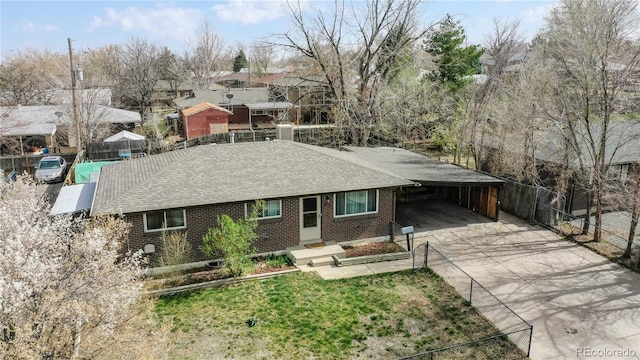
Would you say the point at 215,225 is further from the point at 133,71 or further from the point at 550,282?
the point at 133,71

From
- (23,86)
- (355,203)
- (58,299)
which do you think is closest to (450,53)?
(355,203)

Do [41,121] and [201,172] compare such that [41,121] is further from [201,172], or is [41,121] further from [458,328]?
[458,328]

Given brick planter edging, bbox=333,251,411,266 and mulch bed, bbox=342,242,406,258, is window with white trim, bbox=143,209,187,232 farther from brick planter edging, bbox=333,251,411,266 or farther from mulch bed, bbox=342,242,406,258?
mulch bed, bbox=342,242,406,258

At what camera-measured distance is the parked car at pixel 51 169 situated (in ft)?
93.6

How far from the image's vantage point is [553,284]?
48.3 feet

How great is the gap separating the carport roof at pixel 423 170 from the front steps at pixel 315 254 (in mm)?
4862

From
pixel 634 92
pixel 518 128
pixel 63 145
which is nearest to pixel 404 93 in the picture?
pixel 518 128

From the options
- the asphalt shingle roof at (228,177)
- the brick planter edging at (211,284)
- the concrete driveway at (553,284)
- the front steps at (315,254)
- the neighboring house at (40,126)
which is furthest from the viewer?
the neighboring house at (40,126)

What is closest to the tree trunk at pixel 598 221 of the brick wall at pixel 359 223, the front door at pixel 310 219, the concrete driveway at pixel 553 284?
the concrete driveway at pixel 553 284

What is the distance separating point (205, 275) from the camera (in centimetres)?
1518

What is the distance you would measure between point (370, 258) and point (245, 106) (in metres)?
33.9

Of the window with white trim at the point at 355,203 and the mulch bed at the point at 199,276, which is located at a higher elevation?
the window with white trim at the point at 355,203

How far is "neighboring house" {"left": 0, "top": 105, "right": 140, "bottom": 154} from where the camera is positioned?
34781 millimetres

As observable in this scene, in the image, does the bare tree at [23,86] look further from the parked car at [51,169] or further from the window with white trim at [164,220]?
the window with white trim at [164,220]
